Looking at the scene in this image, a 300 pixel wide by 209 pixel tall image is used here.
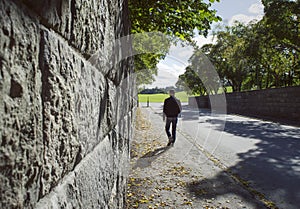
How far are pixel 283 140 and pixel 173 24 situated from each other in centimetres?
685

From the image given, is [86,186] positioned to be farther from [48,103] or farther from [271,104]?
[271,104]

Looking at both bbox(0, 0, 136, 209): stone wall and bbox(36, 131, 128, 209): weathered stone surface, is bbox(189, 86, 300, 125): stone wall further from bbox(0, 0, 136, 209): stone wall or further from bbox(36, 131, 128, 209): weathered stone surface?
bbox(0, 0, 136, 209): stone wall

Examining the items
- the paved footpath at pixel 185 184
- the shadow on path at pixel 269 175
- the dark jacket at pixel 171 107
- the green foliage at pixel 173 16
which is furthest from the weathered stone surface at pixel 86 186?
the dark jacket at pixel 171 107

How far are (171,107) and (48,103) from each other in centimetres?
868

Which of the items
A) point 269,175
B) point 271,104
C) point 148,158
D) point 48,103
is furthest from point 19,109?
point 271,104

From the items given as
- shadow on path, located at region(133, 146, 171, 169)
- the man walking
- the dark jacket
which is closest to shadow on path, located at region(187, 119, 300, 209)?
shadow on path, located at region(133, 146, 171, 169)

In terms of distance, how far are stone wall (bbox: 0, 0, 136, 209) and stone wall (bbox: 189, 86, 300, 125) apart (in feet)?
55.5

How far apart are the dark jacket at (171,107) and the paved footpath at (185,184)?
1.94 m

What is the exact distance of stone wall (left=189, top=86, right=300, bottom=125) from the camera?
17.2 metres

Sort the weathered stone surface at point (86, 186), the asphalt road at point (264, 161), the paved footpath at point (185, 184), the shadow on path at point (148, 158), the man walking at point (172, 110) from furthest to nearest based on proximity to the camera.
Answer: the man walking at point (172, 110) < the shadow on path at point (148, 158) < the asphalt road at point (264, 161) < the paved footpath at point (185, 184) < the weathered stone surface at point (86, 186)

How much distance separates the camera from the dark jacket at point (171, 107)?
934cm

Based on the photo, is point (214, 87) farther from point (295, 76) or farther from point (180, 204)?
point (180, 204)

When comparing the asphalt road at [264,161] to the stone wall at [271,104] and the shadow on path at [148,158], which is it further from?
the stone wall at [271,104]

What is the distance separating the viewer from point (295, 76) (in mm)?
32750
